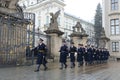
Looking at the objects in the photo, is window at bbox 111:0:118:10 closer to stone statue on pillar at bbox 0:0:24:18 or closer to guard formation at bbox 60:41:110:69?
guard formation at bbox 60:41:110:69

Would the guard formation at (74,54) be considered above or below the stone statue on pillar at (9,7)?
below

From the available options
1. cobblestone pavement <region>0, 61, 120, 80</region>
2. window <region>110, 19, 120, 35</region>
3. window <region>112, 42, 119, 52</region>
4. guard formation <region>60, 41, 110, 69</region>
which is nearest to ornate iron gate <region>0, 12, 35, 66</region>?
cobblestone pavement <region>0, 61, 120, 80</region>

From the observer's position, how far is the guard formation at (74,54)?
1350cm

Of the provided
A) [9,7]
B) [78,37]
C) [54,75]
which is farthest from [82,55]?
[54,75]

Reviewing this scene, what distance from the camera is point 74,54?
1694 cm

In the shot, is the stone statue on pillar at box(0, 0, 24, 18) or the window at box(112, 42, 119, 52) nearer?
the stone statue on pillar at box(0, 0, 24, 18)

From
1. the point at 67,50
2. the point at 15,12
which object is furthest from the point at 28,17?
the point at 67,50

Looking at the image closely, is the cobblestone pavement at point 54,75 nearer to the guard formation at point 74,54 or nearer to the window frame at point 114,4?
the guard formation at point 74,54

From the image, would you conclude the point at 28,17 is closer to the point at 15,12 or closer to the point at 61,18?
the point at 15,12

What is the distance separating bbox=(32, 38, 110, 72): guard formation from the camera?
44.3 feet

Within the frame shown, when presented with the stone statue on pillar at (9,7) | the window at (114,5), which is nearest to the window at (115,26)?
the window at (114,5)

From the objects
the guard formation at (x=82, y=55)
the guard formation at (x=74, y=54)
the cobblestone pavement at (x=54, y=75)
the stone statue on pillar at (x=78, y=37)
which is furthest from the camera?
the stone statue on pillar at (x=78, y=37)

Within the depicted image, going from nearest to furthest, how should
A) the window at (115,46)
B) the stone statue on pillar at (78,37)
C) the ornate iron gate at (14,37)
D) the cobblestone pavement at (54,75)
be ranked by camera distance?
the cobblestone pavement at (54,75)
the ornate iron gate at (14,37)
the stone statue on pillar at (78,37)
the window at (115,46)

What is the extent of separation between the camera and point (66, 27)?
75.1 meters
